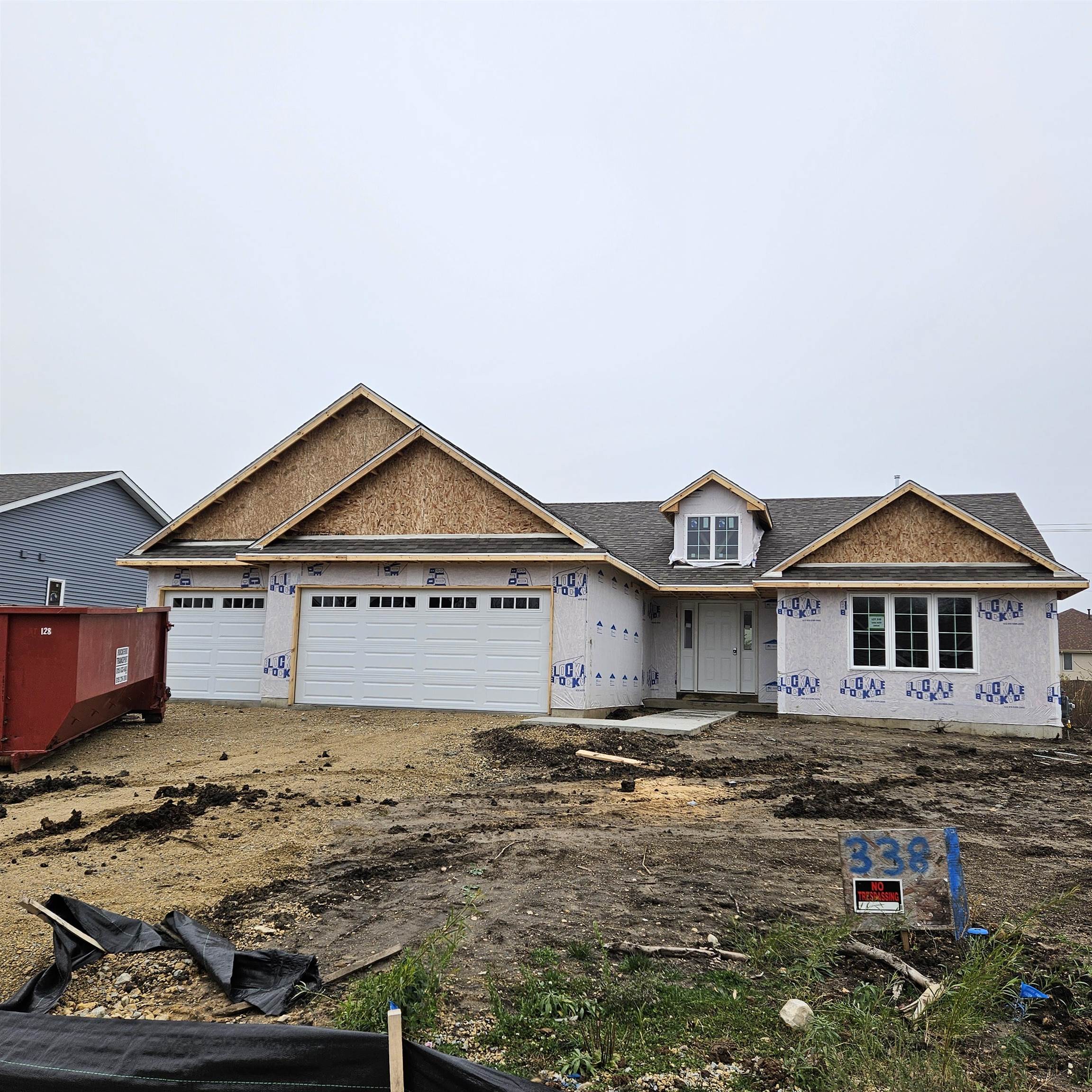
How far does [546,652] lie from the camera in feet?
48.6

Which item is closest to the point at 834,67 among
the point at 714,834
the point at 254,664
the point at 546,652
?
the point at 546,652

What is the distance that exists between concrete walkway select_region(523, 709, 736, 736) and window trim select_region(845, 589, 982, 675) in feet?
10.3

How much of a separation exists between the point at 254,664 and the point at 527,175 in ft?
51.3

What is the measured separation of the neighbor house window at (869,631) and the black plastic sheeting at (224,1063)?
Answer: 1526cm

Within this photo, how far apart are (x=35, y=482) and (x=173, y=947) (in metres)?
24.4

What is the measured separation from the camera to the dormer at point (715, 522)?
19.3 meters

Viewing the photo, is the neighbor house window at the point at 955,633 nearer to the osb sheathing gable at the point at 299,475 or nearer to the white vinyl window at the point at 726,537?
the white vinyl window at the point at 726,537

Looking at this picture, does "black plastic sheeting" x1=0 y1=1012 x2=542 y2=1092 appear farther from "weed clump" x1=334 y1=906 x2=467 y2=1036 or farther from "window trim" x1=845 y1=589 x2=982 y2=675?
"window trim" x1=845 y1=589 x2=982 y2=675

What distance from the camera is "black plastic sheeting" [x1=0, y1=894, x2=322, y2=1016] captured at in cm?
362

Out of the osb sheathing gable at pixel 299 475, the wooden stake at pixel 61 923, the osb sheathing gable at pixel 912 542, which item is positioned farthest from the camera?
the osb sheathing gable at pixel 299 475

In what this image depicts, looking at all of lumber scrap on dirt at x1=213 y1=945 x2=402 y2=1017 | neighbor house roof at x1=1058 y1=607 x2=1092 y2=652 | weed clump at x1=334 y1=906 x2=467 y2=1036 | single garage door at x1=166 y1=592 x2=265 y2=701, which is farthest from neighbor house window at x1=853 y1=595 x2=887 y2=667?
neighbor house roof at x1=1058 y1=607 x2=1092 y2=652

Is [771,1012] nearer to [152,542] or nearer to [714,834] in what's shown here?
[714,834]

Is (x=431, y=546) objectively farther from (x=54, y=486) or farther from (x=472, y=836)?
(x=54, y=486)

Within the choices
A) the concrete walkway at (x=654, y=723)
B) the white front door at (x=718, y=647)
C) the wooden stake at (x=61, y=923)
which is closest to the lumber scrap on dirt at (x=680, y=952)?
the wooden stake at (x=61, y=923)
